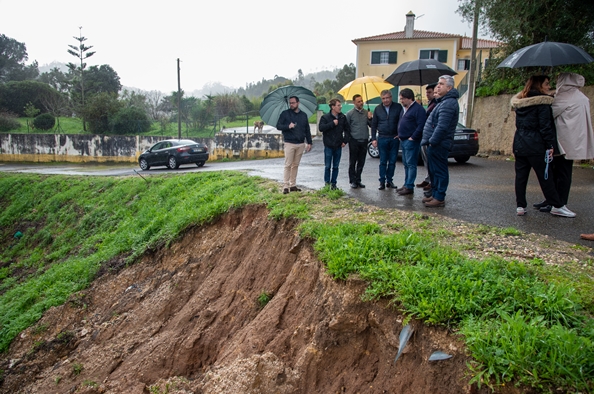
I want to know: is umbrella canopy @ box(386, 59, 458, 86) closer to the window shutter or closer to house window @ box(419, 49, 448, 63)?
the window shutter

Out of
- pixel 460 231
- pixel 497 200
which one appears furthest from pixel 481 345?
pixel 497 200

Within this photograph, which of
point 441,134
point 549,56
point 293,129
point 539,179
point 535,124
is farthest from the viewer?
point 293,129

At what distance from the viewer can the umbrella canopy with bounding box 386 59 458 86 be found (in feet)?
28.8

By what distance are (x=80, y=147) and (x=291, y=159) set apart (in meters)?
27.9

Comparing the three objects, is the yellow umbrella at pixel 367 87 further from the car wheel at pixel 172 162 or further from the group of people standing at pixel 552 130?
the car wheel at pixel 172 162

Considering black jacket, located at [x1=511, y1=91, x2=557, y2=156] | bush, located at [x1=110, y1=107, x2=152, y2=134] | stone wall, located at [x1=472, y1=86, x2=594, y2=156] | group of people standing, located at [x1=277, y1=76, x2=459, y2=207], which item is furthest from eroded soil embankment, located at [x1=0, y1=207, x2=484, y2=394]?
bush, located at [x1=110, y1=107, x2=152, y2=134]

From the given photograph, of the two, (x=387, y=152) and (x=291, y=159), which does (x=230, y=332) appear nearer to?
(x=291, y=159)

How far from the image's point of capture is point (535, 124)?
222 inches

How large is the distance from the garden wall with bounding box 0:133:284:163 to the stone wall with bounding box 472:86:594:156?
14459 mm

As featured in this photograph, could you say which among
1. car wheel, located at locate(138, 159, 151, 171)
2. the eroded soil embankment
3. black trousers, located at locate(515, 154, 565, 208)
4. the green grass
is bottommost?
the eroded soil embankment

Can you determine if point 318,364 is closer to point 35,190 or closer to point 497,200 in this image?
point 497,200

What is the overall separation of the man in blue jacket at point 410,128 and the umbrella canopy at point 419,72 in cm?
173

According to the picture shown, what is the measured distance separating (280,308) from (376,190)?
433 centimetres

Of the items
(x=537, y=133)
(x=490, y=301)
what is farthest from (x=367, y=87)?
(x=490, y=301)
